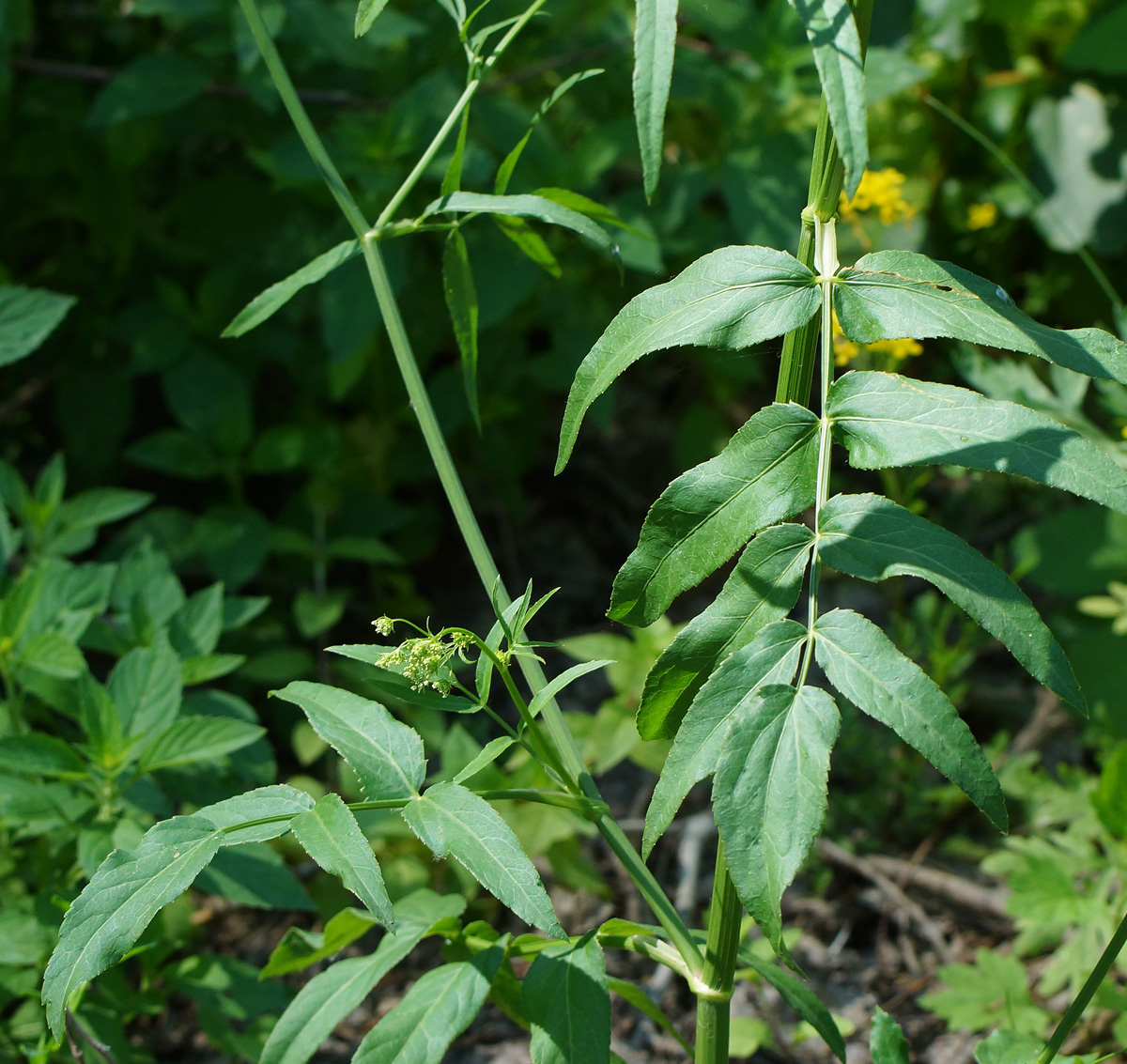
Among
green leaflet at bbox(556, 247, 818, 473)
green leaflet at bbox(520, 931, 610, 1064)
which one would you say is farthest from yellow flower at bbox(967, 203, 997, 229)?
green leaflet at bbox(520, 931, 610, 1064)

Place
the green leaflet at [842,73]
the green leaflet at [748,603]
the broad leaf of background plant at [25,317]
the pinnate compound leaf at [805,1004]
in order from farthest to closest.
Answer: the broad leaf of background plant at [25,317] < the pinnate compound leaf at [805,1004] < the green leaflet at [748,603] < the green leaflet at [842,73]

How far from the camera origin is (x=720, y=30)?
224cm

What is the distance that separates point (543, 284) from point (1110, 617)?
1.55 m

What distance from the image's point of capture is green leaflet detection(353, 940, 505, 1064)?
1007mm

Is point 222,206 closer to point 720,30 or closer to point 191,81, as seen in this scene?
point 191,81

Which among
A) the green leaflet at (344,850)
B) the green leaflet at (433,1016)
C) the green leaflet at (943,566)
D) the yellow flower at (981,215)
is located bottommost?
the green leaflet at (433,1016)

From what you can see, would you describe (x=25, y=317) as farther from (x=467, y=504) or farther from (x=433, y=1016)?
(x=433, y=1016)

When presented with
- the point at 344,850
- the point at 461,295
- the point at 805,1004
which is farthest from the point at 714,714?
the point at 461,295

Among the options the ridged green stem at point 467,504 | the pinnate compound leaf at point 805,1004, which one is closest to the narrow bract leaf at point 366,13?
the ridged green stem at point 467,504

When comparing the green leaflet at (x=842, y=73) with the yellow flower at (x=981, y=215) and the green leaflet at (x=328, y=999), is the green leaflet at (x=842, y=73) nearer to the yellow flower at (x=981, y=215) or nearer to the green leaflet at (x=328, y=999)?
the green leaflet at (x=328, y=999)

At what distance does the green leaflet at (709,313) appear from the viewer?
2.80 ft

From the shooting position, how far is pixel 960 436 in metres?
0.81

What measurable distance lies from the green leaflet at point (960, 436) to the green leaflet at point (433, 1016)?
23.8 inches

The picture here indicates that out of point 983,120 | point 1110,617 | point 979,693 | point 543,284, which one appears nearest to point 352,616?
point 543,284
